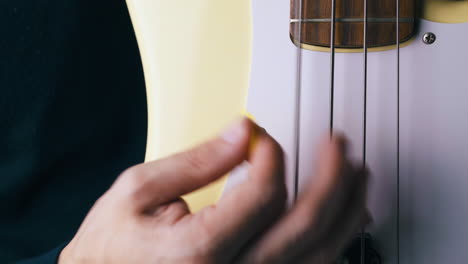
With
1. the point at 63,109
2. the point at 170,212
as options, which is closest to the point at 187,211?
the point at 170,212

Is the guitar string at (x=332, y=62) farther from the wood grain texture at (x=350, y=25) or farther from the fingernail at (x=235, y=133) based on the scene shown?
the fingernail at (x=235, y=133)

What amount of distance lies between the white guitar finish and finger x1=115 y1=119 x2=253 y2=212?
4.1 inches

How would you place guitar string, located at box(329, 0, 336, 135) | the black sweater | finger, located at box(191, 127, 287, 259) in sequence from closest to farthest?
finger, located at box(191, 127, 287, 259), guitar string, located at box(329, 0, 336, 135), the black sweater

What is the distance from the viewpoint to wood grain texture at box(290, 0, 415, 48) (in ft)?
1.27

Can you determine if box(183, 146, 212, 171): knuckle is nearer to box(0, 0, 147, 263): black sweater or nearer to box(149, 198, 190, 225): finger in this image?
box(149, 198, 190, 225): finger

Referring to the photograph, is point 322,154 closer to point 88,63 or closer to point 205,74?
point 205,74

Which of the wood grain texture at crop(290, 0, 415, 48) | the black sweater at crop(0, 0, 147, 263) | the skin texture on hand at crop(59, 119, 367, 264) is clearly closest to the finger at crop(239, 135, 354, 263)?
the skin texture on hand at crop(59, 119, 367, 264)

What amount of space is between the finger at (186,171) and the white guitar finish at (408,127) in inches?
4.1

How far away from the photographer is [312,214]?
29 centimetres

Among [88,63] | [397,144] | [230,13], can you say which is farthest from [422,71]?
[88,63]

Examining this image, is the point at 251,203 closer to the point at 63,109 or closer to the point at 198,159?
the point at 198,159

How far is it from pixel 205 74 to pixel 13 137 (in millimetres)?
482

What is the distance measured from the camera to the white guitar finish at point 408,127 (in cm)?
38

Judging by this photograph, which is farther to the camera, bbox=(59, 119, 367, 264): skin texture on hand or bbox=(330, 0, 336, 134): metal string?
bbox=(330, 0, 336, 134): metal string
